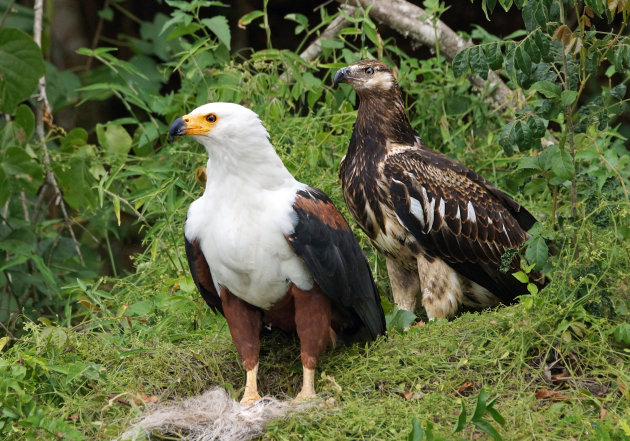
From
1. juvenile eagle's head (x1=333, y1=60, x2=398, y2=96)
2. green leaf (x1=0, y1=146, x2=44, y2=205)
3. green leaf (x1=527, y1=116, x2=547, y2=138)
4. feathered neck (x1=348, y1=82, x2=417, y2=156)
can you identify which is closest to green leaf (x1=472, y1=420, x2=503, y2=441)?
green leaf (x1=527, y1=116, x2=547, y2=138)

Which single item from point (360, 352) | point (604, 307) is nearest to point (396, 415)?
point (360, 352)

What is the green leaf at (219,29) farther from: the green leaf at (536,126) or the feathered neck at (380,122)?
the green leaf at (536,126)

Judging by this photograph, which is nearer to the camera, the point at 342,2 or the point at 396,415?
the point at 396,415

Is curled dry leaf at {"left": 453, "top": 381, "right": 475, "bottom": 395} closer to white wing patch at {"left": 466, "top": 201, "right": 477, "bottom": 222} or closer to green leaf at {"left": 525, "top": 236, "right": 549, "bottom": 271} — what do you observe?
green leaf at {"left": 525, "top": 236, "right": 549, "bottom": 271}

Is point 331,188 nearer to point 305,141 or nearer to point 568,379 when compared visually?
point 305,141

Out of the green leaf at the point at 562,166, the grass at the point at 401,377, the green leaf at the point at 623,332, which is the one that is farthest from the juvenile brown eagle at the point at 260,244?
the green leaf at the point at 623,332

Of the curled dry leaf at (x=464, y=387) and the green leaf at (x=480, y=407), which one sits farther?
the curled dry leaf at (x=464, y=387)

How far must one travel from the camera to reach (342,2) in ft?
18.7

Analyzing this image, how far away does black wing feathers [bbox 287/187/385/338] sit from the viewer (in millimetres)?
3264

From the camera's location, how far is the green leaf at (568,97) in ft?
10.9

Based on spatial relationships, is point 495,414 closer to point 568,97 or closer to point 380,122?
point 568,97

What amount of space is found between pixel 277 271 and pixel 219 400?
0.50 meters

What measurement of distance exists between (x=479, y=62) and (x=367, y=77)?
3.72ft

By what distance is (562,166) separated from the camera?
3.36 meters
